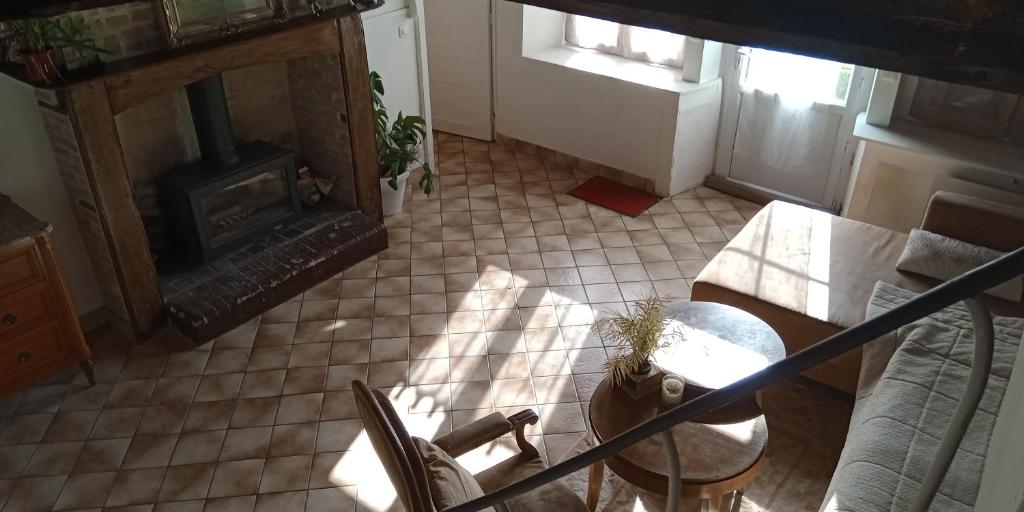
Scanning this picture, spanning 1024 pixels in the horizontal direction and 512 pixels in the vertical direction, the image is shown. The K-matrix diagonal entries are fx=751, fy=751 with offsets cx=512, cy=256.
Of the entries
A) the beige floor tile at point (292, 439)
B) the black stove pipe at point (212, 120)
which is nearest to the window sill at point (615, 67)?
the black stove pipe at point (212, 120)

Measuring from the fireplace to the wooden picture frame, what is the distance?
0.29m

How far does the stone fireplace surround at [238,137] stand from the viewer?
3863 millimetres

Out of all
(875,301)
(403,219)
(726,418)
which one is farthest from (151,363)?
(875,301)

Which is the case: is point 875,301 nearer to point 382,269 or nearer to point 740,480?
Answer: point 740,480

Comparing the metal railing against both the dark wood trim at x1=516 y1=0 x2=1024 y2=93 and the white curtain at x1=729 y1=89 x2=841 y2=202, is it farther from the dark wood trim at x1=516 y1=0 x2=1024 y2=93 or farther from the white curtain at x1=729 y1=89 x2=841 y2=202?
the white curtain at x1=729 y1=89 x2=841 y2=202

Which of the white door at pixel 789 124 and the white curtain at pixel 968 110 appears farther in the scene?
the white door at pixel 789 124

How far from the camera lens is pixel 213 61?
414cm

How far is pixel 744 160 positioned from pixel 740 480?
367 centimetres

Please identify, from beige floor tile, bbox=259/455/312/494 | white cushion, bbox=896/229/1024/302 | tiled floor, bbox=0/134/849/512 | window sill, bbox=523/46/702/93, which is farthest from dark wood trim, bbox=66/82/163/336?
white cushion, bbox=896/229/1024/302

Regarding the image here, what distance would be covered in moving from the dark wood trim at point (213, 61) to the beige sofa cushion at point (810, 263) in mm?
2723

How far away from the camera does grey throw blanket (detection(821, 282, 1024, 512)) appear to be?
2547 millimetres

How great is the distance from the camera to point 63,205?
4133mm

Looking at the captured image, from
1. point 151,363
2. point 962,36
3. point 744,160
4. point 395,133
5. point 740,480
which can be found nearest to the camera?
point 962,36

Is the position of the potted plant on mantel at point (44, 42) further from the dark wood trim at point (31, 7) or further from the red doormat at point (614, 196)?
the red doormat at point (614, 196)
